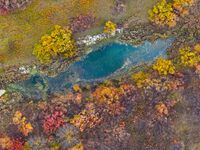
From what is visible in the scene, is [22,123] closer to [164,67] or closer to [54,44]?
[54,44]

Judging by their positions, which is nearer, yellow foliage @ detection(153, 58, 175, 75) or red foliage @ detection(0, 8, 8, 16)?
red foliage @ detection(0, 8, 8, 16)

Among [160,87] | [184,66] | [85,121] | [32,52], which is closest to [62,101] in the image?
[85,121]

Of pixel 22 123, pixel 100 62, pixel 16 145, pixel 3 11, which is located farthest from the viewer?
pixel 100 62

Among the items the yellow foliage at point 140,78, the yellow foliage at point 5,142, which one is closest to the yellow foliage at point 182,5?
the yellow foliage at point 140,78

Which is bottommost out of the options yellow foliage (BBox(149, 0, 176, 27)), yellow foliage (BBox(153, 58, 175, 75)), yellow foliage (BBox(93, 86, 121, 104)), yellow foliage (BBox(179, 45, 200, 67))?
yellow foliage (BBox(93, 86, 121, 104))

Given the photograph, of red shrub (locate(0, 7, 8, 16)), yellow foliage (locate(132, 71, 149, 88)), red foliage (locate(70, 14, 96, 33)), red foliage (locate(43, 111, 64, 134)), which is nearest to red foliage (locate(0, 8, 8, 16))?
red shrub (locate(0, 7, 8, 16))

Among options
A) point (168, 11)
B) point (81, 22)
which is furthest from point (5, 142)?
point (168, 11)

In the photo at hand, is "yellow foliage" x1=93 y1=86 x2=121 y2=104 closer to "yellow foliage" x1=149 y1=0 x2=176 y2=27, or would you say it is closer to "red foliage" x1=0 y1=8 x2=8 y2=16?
"yellow foliage" x1=149 y1=0 x2=176 y2=27
